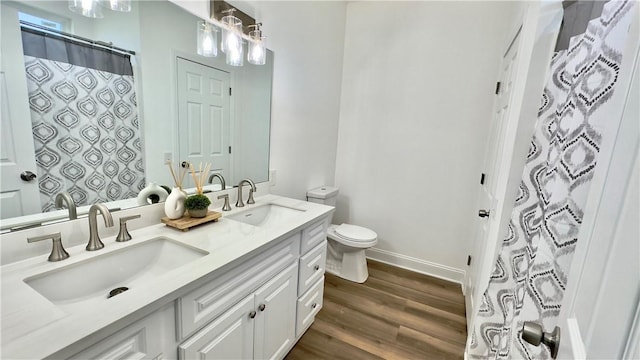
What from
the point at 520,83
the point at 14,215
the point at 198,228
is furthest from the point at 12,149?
the point at 520,83

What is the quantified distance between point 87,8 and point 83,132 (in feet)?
1.54

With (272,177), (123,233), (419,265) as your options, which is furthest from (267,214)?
(419,265)

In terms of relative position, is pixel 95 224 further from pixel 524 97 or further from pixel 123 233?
pixel 524 97

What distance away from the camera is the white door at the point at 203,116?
4.68 ft

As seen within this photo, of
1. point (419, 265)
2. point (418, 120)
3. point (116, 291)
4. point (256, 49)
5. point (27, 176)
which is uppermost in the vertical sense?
point (256, 49)

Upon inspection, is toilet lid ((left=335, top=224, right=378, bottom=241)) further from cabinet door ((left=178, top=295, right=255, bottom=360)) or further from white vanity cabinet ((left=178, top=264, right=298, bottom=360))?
cabinet door ((left=178, top=295, right=255, bottom=360))

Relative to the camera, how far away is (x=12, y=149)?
90 centimetres

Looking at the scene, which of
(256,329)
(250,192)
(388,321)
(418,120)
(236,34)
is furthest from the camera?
(418,120)

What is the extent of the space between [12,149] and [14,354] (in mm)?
711

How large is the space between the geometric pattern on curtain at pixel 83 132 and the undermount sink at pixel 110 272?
0.29 meters

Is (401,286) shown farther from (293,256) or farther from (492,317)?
(293,256)

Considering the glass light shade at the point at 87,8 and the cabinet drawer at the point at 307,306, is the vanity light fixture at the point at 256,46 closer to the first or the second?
the glass light shade at the point at 87,8

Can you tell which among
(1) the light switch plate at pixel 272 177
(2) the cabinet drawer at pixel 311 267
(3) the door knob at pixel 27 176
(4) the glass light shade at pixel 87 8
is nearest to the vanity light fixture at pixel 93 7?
(4) the glass light shade at pixel 87 8

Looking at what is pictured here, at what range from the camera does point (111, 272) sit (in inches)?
39.4
